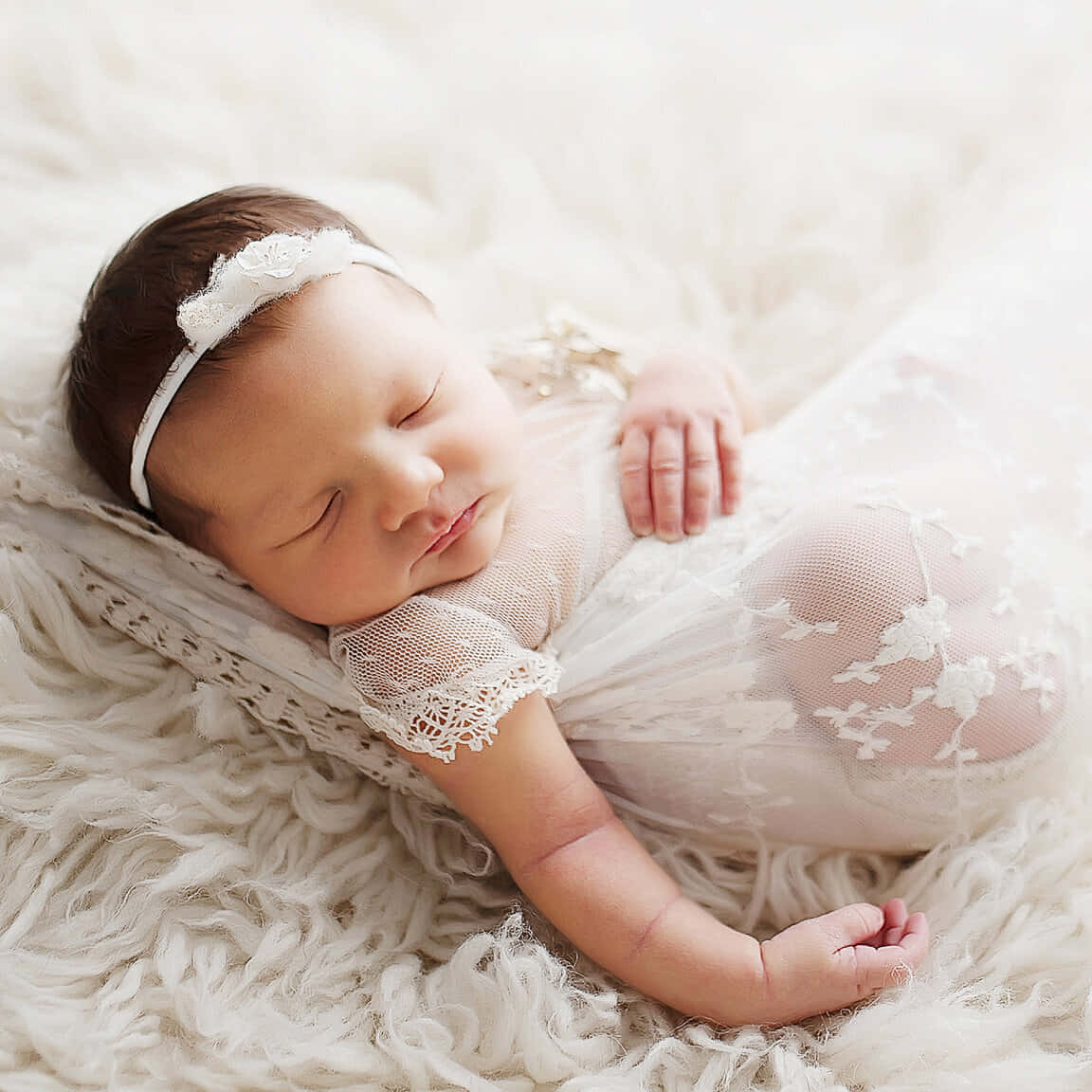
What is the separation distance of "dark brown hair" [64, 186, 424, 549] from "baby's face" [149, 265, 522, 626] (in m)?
0.02

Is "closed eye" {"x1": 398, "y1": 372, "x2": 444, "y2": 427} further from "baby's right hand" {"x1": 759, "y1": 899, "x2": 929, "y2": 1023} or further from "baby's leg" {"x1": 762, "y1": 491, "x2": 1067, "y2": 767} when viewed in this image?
"baby's right hand" {"x1": 759, "y1": 899, "x2": 929, "y2": 1023}

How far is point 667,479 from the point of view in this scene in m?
1.24

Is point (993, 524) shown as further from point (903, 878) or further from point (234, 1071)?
point (234, 1071)

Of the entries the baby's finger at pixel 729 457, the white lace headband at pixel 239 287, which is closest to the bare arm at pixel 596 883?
the baby's finger at pixel 729 457

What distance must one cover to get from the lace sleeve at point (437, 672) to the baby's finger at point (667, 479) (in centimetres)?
20

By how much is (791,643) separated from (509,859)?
33 centimetres

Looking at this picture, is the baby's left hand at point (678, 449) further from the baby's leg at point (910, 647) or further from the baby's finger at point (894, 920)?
the baby's finger at point (894, 920)

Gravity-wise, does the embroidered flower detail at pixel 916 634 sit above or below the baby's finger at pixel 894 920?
above

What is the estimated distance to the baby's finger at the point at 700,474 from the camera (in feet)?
4.02

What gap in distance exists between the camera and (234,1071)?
0.99 meters

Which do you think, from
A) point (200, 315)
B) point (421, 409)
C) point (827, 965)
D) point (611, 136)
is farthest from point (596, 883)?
point (611, 136)

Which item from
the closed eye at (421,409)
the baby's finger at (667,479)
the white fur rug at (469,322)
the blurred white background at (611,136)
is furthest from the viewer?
the blurred white background at (611,136)

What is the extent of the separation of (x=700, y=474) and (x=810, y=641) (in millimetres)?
224

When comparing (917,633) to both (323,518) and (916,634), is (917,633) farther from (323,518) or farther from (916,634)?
(323,518)
